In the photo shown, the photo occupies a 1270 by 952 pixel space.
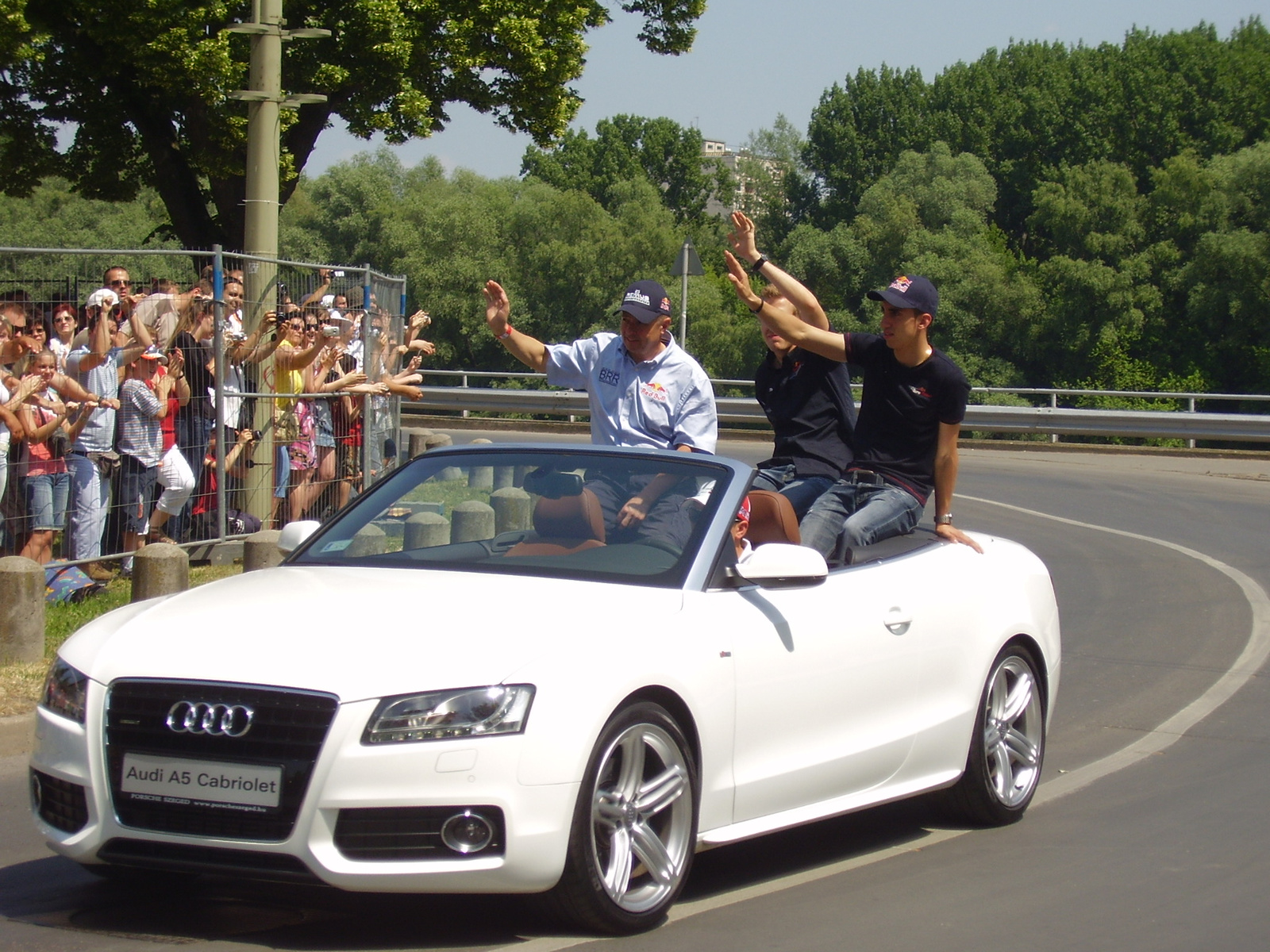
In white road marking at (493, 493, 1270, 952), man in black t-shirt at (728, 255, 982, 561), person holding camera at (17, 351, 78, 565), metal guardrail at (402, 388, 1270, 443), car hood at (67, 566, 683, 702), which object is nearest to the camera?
car hood at (67, 566, 683, 702)

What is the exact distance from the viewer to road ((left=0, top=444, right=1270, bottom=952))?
15.3 feet

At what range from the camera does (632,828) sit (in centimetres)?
467

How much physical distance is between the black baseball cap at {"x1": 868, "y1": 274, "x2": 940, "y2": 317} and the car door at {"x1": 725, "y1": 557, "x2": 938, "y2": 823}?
52.1 inches

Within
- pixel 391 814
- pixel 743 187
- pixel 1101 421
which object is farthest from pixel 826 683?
pixel 743 187

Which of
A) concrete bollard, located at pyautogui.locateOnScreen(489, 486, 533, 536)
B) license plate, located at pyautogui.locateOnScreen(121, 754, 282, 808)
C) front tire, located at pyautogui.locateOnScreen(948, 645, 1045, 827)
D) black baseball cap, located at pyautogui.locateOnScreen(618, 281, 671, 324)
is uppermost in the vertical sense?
black baseball cap, located at pyautogui.locateOnScreen(618, 281, 671, 324)

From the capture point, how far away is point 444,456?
602 cm

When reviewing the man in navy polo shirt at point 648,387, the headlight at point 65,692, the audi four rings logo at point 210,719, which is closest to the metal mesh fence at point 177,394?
the man in navy polo shirt at point 648,387

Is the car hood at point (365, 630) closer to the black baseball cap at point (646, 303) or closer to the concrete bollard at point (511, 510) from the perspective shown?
the concrete bollard at point (511, 510)

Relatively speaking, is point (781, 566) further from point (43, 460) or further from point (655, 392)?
point (43, 460)

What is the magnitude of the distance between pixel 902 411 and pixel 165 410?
18.5ft

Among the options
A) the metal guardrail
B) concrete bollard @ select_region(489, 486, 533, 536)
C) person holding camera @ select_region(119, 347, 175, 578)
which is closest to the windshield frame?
concrete bollard @ select_region(489, 486, 533, 536)

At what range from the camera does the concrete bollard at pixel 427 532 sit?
5719 millimetres

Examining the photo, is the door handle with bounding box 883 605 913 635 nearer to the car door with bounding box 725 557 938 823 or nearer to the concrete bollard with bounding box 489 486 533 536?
the car door with bounding box 725 557 938 823

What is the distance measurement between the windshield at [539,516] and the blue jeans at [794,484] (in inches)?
55.6
